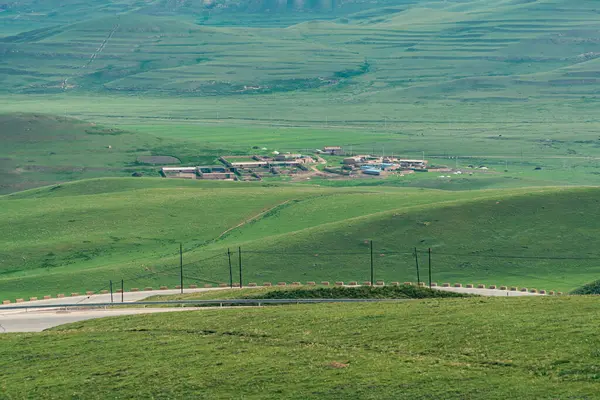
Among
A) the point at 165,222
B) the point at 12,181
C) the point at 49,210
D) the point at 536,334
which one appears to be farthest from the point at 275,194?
the point at 536,334

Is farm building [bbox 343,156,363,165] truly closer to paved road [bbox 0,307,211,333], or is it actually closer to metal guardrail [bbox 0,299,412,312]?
metal guardrail [bbox 0,299,412,312]

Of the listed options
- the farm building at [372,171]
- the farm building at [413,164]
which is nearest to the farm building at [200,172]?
the farm building at [372,171]

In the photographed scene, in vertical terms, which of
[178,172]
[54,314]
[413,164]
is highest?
[54,314]

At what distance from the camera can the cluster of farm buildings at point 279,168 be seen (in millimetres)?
180250

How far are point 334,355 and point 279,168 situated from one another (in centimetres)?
14573

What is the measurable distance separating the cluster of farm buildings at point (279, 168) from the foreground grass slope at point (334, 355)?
12438 cm

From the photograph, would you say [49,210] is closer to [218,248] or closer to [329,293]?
[218,248]

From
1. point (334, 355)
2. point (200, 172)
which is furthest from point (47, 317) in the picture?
point (200, 172)

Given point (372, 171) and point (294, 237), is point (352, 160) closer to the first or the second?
point (372, 171)

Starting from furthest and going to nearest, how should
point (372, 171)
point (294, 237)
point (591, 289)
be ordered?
point (372, 171), point (294, 237), point (591, 289)

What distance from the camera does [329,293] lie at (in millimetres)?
67062

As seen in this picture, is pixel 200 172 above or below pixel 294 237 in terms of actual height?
below

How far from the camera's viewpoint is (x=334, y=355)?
4378cm

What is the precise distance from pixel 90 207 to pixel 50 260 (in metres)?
22.3
